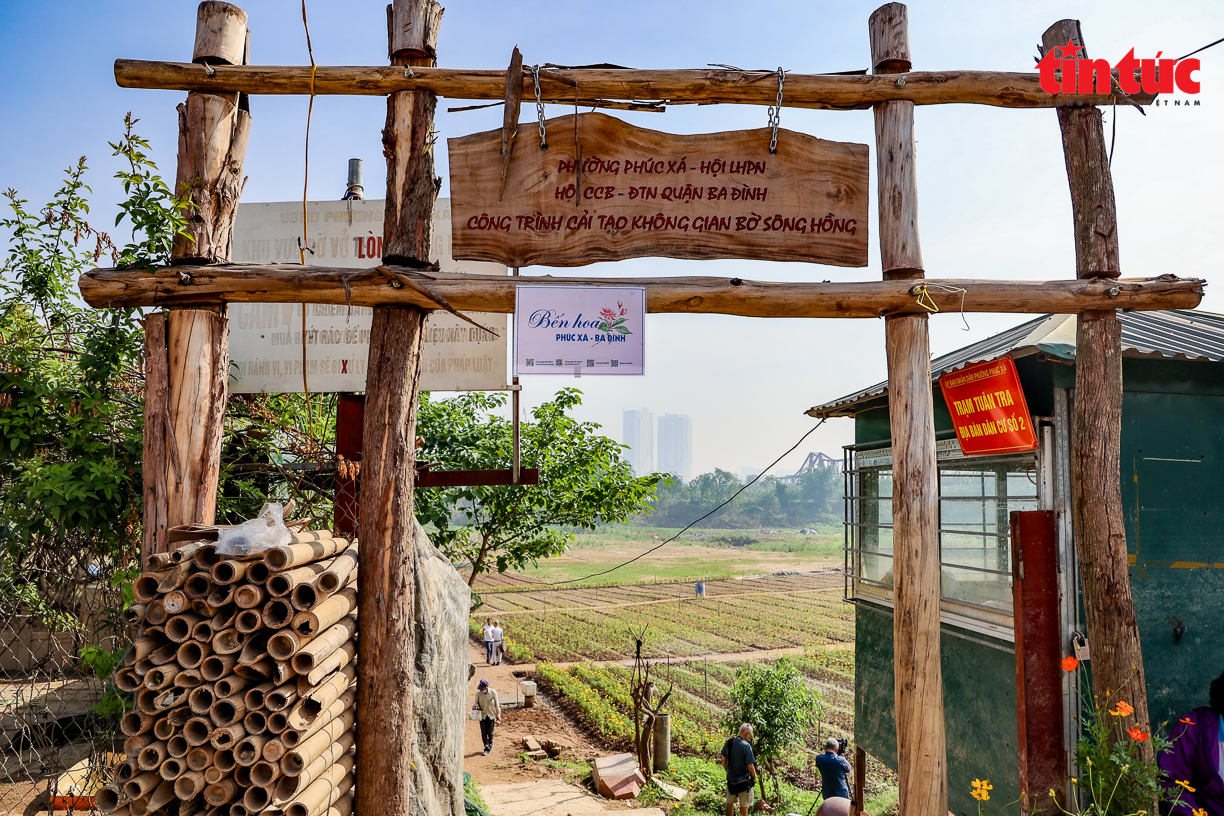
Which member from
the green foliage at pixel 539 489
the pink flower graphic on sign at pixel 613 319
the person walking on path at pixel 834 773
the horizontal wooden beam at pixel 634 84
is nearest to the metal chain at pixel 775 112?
the horizontal wooden beam at pixel 634 84

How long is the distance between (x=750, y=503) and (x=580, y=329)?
135908mm

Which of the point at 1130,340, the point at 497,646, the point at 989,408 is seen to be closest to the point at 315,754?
the point at 989,408

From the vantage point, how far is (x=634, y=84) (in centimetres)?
405

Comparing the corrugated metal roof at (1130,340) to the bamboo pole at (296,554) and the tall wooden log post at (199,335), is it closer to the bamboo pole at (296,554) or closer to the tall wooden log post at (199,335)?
the bamboo pole at (296,554)

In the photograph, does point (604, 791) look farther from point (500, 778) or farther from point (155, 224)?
point (155, 224)

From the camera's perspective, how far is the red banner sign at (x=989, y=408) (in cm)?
498

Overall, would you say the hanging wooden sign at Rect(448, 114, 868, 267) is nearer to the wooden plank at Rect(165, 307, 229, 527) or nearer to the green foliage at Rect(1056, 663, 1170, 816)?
the wooden plank at Rect(165, 307, 229, 527)

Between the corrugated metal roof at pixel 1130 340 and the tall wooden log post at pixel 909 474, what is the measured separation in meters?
0.67

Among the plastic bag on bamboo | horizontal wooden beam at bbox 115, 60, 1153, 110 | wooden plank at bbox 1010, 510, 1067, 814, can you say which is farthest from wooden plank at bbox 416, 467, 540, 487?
wooden plank at bbox 1010, 510, 1067, 814

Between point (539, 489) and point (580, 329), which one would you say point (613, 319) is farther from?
point (539, 489)

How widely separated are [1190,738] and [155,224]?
6.92 metres

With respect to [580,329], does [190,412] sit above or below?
below

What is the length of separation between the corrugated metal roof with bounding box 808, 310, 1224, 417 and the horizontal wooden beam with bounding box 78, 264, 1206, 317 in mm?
703

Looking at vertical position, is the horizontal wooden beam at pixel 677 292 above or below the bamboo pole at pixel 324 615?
above
